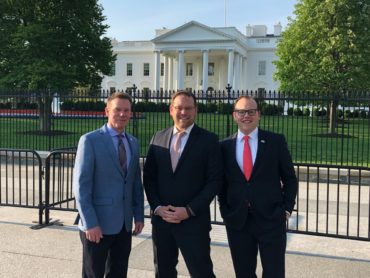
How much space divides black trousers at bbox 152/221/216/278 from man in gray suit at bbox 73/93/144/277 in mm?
275

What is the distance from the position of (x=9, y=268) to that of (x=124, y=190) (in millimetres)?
2183

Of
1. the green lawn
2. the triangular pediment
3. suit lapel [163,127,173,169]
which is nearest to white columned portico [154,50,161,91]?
the triangular pediment

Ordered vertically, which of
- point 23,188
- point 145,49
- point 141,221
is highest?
point 145,49

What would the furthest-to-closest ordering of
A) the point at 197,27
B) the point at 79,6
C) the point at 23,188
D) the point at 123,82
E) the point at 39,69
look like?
the point at 123,82 → the point at 197,27 → the point at 79,6 → the point at 39,69 → the point at 23,188

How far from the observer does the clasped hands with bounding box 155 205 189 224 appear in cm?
341

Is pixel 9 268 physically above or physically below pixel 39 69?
below

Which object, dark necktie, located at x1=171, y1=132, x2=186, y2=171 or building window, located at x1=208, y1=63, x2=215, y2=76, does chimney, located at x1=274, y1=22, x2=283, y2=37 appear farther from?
dark necktie, located at x1=171, y1=132, x2=186, y2=171

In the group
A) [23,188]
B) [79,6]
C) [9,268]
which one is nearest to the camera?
[9,268]

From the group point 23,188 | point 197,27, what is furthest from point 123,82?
point 23,188

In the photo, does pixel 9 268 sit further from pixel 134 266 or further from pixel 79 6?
pixel 79 6

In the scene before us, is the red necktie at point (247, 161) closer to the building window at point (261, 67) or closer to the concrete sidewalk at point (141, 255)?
the concrete sidewalk at point (141, 255)

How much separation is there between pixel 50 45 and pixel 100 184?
19323 mm

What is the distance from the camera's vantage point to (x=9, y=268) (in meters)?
4.88

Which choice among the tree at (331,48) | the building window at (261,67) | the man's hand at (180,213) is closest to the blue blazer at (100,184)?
the man's hand at (180,213)
